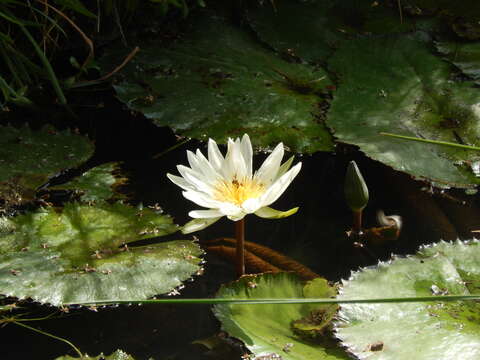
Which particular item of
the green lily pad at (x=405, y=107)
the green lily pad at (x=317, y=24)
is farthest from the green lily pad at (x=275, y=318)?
the green lily pad at (x=317, y=24)

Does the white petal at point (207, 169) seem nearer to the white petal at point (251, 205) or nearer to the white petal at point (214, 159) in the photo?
the white petal at point (214, 159)

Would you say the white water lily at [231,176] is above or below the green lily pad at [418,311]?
above

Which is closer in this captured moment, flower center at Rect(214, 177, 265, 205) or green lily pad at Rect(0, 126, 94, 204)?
flower center at Rect(214, 177, 265, 205)

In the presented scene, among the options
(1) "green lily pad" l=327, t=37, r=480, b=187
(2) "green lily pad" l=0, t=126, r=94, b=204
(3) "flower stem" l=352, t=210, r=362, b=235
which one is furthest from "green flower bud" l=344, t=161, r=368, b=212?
(2) "green lily pad" l=0, t=126, r=94, b=204

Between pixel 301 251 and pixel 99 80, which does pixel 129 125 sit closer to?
pixel 99 80

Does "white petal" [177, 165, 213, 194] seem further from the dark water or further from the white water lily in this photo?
the dark water

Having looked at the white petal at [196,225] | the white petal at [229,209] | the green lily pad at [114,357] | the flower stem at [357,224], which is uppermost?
the white petal at [229,209]

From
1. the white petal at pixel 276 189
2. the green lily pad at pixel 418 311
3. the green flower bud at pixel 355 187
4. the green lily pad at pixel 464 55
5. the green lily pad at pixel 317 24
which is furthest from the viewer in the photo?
the green lily pad at pixel 317 24
